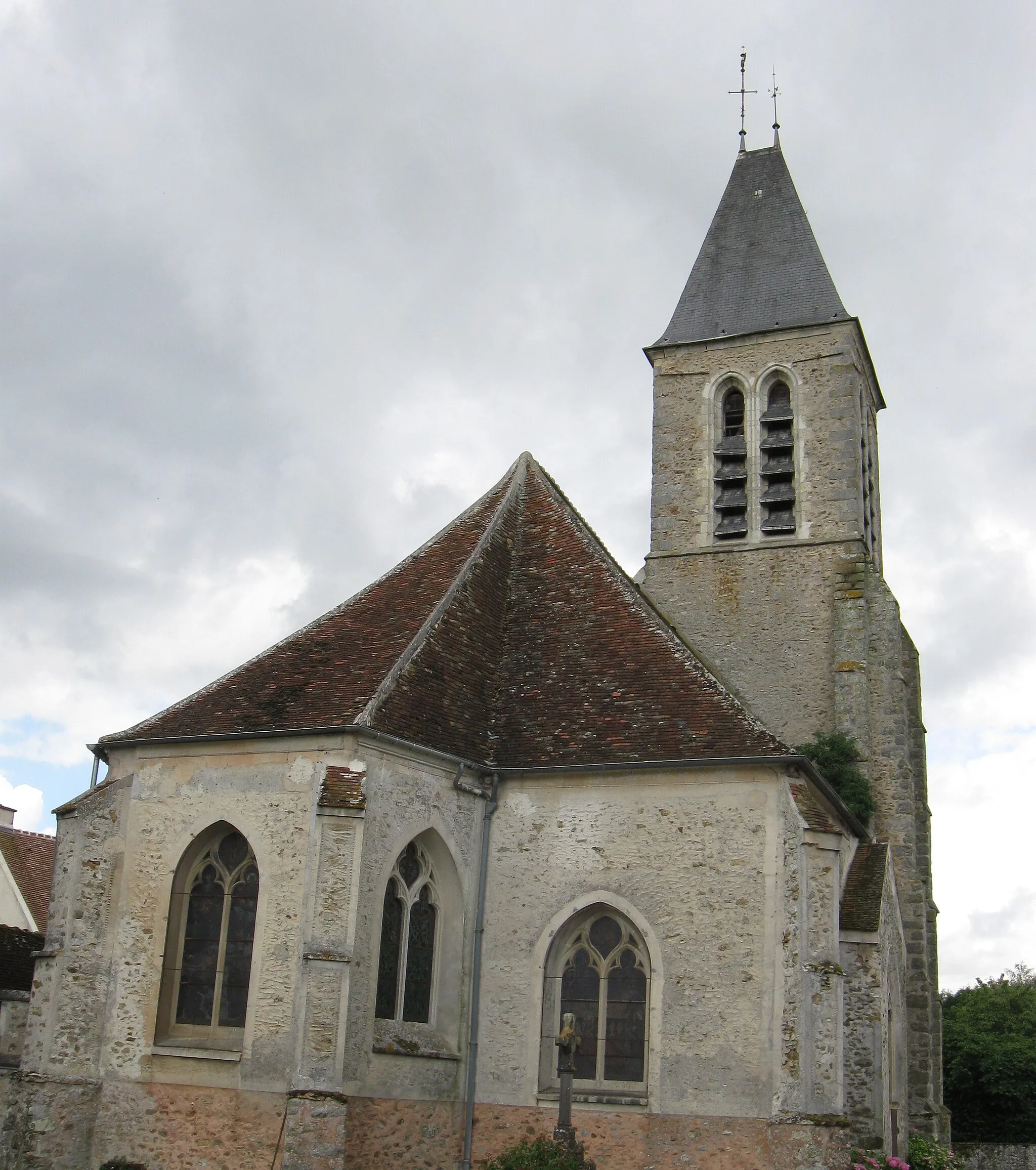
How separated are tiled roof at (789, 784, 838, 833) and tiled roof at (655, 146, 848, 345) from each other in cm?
1178

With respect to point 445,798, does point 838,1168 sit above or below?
below

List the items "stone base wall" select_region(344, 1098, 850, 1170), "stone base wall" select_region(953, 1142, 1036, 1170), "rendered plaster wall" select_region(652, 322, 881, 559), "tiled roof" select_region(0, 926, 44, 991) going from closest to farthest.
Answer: "stone base wall" select_region(344, 1098, 850, 1170), "tiled roof" select_region(0, 926, 44, 991), "rendered plaster wall" select_region(652, 322, 881, 559), "stone base wall" select_region(953, 1142, 1036, 1170)

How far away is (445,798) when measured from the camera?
13.0 metres

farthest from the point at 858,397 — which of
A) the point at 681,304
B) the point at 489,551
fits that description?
the point at 489,551

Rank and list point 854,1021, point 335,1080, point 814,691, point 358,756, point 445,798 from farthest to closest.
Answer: point 814,691, point 854,1021, point 445,798, point 358,756, point 335,1080

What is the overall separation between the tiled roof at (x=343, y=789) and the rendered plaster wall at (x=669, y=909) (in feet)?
6.64

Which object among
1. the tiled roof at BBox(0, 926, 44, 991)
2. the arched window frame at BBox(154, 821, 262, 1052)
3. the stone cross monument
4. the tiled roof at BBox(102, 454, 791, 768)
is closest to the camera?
the stone cross monument

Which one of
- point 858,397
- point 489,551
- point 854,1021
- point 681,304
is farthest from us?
point 681,304

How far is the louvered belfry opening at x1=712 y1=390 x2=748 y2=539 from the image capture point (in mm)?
21672

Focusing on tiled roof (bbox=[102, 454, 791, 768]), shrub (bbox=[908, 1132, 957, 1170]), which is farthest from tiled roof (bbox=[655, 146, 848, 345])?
A: shrub (bbox=[908, 1132, 957, 1170])

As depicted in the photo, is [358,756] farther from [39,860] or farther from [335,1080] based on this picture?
[39,860]

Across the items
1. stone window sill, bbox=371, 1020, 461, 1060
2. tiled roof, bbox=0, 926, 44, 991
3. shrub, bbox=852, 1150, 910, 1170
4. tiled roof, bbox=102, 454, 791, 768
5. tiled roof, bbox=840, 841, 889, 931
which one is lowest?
shrub, bbox=852, 1150, 910, 1170

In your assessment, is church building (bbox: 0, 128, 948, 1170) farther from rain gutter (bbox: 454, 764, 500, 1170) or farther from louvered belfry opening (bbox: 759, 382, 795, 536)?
louvered belfry opening (bbox: 759, 382, 795, 536)

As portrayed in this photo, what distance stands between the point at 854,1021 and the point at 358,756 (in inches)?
262
